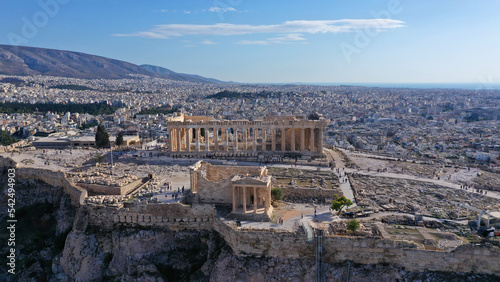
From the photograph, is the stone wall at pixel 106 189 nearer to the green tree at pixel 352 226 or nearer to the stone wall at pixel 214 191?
the stone wall at pixel 214 191

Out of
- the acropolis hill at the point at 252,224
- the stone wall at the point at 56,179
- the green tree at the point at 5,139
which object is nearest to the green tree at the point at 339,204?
the acropolis hill at the point at 252,224

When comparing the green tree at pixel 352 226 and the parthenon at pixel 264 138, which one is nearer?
the green tree at pixel 352 226

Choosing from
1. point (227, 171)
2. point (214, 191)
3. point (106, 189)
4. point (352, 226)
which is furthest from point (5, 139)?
point (352, 226)

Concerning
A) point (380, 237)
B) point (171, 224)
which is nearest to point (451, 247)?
point (380, 237)

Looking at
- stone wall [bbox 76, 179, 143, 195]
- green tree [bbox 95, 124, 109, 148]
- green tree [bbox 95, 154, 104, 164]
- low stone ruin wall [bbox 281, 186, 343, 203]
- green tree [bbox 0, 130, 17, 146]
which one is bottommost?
green tree [bbox 0, 130, 17, 146]

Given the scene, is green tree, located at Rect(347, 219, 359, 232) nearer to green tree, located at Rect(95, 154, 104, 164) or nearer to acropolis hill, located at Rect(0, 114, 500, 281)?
acropolis hill, located at Rect(0, 114, 500, 281)

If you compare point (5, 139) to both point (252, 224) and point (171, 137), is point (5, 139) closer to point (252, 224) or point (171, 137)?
point (171, 137)

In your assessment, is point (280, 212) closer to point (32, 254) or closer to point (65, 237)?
point (65, 237)

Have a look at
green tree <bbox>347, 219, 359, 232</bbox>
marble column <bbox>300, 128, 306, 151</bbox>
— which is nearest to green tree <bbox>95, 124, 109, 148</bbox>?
marble column <bbox>300, 128, 306, 151</bbox>

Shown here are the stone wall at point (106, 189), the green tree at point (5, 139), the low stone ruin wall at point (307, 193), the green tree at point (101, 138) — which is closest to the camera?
the low stone ruin wall at point (307, 193)
